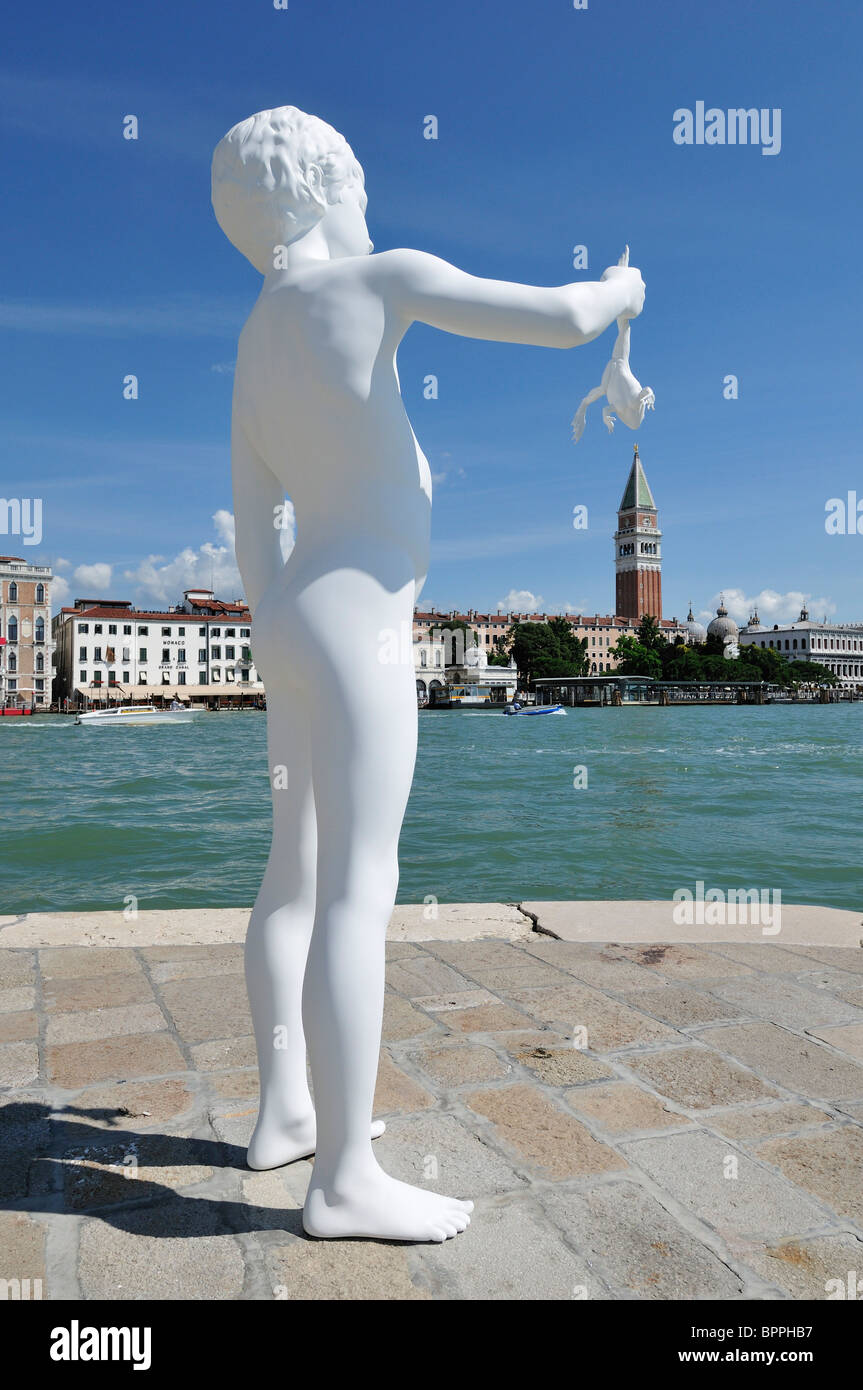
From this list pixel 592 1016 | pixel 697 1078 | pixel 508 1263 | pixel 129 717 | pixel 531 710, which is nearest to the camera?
pixel 508 1263

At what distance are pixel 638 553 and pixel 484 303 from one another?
135579 millimetres

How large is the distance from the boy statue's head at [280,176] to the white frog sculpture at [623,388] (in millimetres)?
635

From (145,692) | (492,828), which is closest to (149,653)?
(145,692)

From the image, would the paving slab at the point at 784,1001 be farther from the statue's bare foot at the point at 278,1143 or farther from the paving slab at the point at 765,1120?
the statue's bare foot at the point at 278,1143

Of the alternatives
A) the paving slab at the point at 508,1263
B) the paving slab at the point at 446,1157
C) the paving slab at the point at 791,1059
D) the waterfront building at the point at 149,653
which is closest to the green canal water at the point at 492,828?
the paving slab at the point at 791,1059

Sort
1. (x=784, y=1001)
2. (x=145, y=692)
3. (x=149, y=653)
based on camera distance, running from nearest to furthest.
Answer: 1. (x=784, y=1001)
2. (x=145, y=692)
3. (x=149, y=653)

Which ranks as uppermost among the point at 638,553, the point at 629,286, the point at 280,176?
the point at 638,553

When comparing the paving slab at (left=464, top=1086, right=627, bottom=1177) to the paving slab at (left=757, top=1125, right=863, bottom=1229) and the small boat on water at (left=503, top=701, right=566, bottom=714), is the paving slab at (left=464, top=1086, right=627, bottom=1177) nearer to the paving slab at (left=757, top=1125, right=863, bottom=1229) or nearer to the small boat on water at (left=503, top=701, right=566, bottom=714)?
the paving slab at (left=757, top=1125, right=863, bottom=1229)

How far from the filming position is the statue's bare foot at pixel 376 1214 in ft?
5.76

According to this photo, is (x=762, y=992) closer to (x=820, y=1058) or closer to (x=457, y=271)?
(x=820, y=1058)

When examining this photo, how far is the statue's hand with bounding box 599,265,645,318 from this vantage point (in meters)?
1.95

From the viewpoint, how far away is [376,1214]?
1764mm

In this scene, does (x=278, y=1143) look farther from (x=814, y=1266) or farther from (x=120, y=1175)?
(x=814, y=1266)

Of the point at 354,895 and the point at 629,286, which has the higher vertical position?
the point at 629,286
